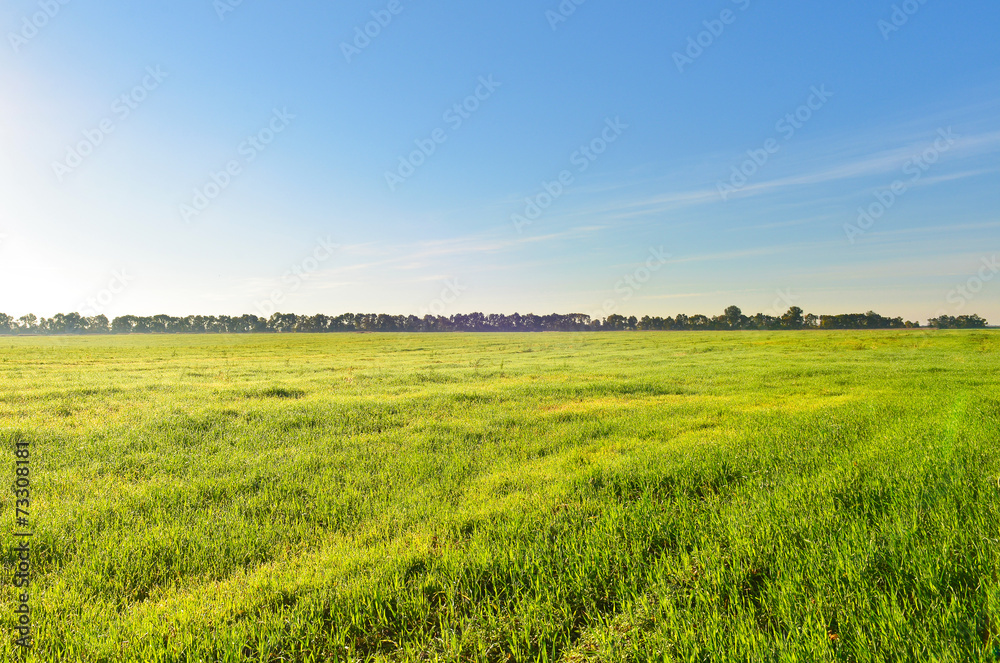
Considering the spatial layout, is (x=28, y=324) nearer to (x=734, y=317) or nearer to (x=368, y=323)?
(x=368, y=323)

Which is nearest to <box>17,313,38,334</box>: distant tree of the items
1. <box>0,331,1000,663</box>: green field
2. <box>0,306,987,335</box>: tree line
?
<box>0,306,987,335</box>: tree line

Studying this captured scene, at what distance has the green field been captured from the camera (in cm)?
314

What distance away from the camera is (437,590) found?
12.7 ft

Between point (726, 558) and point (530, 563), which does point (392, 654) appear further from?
point (726, 558)

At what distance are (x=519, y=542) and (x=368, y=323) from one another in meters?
168

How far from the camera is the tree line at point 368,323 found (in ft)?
443

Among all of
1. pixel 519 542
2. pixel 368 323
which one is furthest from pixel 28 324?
pixel 519 542

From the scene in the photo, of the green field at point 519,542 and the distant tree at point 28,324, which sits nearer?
the green field at point 519,542

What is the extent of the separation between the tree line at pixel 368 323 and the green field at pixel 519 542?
13734 cm

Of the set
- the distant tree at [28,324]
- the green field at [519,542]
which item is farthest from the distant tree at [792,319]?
the distant tree at [28,324]

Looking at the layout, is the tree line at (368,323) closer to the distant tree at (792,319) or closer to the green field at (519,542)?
the distant tree at (792,319)

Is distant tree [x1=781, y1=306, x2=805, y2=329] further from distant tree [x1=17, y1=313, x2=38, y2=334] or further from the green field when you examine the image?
distant tree [x1=17, y1=313, x2=38, y2=334]

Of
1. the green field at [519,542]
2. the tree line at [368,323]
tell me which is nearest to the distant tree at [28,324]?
the tree line at [368,323]

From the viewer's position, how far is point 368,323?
166 metres
